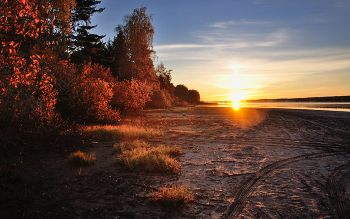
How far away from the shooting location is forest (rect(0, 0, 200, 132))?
637 cm

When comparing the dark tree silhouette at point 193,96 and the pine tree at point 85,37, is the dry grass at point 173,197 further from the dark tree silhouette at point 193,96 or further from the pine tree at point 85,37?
the dark tree silhouette at point 193,96

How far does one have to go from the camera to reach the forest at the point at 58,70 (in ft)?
20.9

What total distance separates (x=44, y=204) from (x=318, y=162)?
8.02 meters

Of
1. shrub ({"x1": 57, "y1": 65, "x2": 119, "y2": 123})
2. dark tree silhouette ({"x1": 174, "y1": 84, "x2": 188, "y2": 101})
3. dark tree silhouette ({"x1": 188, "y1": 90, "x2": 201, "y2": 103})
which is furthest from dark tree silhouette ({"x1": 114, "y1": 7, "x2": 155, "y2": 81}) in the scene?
dark tree silhouette ({"x1": 188, "y1": 90, "x2": 201, "y2": 103})

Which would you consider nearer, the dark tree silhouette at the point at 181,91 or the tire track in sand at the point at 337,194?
the tire track in sand at the point at 337,194

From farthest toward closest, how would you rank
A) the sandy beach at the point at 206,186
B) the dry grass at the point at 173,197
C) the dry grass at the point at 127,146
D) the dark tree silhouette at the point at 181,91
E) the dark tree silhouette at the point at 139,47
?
the dark tree silhouette at the point at 181,91 < the dark tree silhouette at the point at 139,47 < the dry grass at the point at 127,146 < the dry grass at the point at 173,197 < the sandy beach at the point at 206,186

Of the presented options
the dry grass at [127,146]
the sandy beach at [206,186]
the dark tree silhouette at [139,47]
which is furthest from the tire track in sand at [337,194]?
the dark tree silhouette at [139,47]

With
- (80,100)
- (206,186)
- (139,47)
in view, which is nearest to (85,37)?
(139,47)

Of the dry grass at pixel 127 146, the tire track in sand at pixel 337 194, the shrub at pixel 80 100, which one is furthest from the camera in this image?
the shrub at pixel 80 100

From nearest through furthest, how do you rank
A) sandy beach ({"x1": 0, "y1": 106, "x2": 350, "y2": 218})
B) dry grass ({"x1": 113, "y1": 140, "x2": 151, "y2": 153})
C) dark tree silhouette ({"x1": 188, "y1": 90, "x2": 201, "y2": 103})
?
sandy beach ({"x1": 0, "y1": 106, "x2": 350, "y2": 218})
dry grass ({"x1": 113, "y1": 140, "x2": 151, "y2": 153})
dark tree silhouette ({"x1": 188, "y1": 90, "x2": 201, "y2": 103})

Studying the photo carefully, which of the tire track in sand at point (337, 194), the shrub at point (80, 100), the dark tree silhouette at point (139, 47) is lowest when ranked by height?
the tire track in sand at point (337, 194)

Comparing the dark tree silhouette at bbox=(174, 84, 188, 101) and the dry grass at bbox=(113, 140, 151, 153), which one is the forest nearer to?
the dry grass at bbox=(113, 140, 151, 153)

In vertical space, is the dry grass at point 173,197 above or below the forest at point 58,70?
below

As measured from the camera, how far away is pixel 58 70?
506 inches
